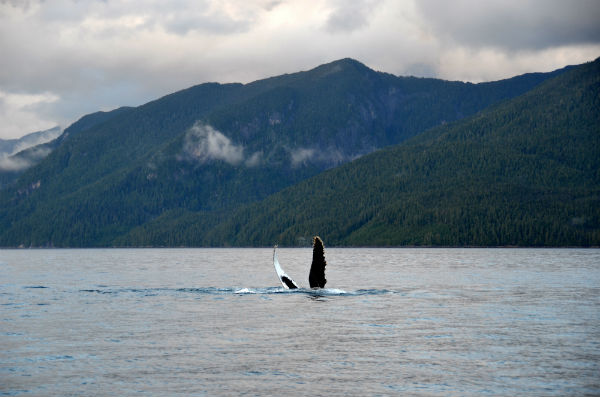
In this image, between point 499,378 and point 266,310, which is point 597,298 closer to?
point 266,310

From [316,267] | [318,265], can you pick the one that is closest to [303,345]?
[318,265]

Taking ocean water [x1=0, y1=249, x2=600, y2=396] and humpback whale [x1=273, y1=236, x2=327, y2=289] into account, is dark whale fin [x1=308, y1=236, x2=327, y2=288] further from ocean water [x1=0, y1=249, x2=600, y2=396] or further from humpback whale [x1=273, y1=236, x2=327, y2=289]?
ocean water [x1=0, y1=249, x2=600, y2=396]

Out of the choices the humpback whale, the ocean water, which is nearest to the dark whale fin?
the humpback whale

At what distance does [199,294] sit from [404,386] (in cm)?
5220

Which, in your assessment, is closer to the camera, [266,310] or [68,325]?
[68,325]

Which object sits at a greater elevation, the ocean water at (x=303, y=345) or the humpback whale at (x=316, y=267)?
the humpback whale at (x=316, y=267)

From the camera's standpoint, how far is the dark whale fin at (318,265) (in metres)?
68.8

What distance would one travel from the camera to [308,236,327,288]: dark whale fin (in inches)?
2709

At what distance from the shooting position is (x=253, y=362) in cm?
4119

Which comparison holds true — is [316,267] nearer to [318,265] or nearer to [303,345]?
[318,265]

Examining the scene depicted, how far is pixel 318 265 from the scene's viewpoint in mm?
74125

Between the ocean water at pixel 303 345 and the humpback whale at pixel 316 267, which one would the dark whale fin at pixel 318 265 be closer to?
the humpback whale at pixel 316 267

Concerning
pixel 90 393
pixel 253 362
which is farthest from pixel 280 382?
pixel 90 393

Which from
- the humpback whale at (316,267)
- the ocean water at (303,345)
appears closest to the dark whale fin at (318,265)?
the humpback whale at (316,267)
